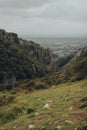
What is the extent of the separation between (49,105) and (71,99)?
95.2 inches

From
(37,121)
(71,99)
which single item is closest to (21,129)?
(37,121)

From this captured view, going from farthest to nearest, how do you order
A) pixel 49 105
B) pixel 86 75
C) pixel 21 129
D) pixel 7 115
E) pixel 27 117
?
pixel 86 75 < pixel 49 105 < pixel 7 115 < pixel 27 117 < pixel 21 129

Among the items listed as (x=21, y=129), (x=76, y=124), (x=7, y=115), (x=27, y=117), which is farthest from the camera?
(x=7, y=115)

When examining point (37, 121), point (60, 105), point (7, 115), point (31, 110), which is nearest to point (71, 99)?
point (60, 105)

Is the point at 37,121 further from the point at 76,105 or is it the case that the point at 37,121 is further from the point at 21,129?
the point at 76,105

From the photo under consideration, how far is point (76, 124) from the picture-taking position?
726 inches

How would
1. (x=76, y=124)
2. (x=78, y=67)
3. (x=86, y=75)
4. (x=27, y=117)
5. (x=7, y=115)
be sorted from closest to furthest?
(x=76, y=124)
(x=27, y=117)
(x=7, y=115)
(x=86, y=75)
(x=78, y=67)

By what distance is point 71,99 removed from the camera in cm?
2938

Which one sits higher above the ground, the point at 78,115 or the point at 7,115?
the point at 78,115

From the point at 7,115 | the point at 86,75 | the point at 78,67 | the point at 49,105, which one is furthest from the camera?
the point at 78,67

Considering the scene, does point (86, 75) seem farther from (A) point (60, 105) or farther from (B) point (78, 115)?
(B) point (78, 115)

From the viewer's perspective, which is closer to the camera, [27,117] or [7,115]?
[27,117]

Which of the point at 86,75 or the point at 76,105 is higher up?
the point at 76,105

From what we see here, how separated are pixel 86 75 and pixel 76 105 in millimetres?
38041
